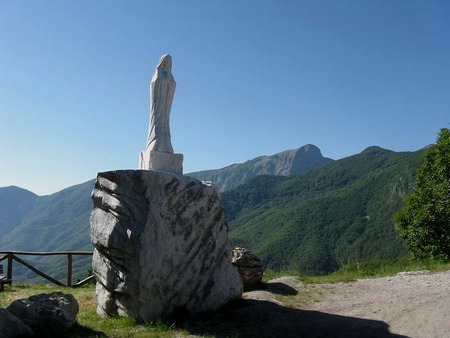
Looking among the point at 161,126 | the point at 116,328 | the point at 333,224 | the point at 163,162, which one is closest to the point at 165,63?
the point at 161,126

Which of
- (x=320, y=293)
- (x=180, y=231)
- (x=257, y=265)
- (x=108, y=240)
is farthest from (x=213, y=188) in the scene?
(x=320, y=293)

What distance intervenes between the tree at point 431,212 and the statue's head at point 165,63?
15.1m

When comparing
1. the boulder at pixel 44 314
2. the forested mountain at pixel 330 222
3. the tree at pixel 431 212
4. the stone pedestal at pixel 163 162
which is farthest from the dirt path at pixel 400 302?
the forested mountain at pixel 330 222

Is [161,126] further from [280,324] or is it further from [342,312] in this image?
[342,312]

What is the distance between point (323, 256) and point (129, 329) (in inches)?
3311

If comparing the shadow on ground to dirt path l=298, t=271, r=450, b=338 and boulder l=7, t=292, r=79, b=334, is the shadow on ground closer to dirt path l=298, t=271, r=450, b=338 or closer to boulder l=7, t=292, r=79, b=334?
dirt path l=298, t=271, r=450, b=338

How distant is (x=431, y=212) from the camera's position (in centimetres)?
2102

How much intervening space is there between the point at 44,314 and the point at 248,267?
6.36 m

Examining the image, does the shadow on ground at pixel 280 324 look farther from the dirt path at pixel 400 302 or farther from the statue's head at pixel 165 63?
the statue's head at pixel 165 63

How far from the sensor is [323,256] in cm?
8831

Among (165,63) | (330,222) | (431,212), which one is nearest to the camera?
(165,63)

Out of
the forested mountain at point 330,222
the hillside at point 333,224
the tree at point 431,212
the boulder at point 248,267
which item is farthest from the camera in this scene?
the forested mountain at point 330,222

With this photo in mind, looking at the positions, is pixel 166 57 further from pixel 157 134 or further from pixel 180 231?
pixel 180 231

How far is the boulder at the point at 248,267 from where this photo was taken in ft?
42.3
